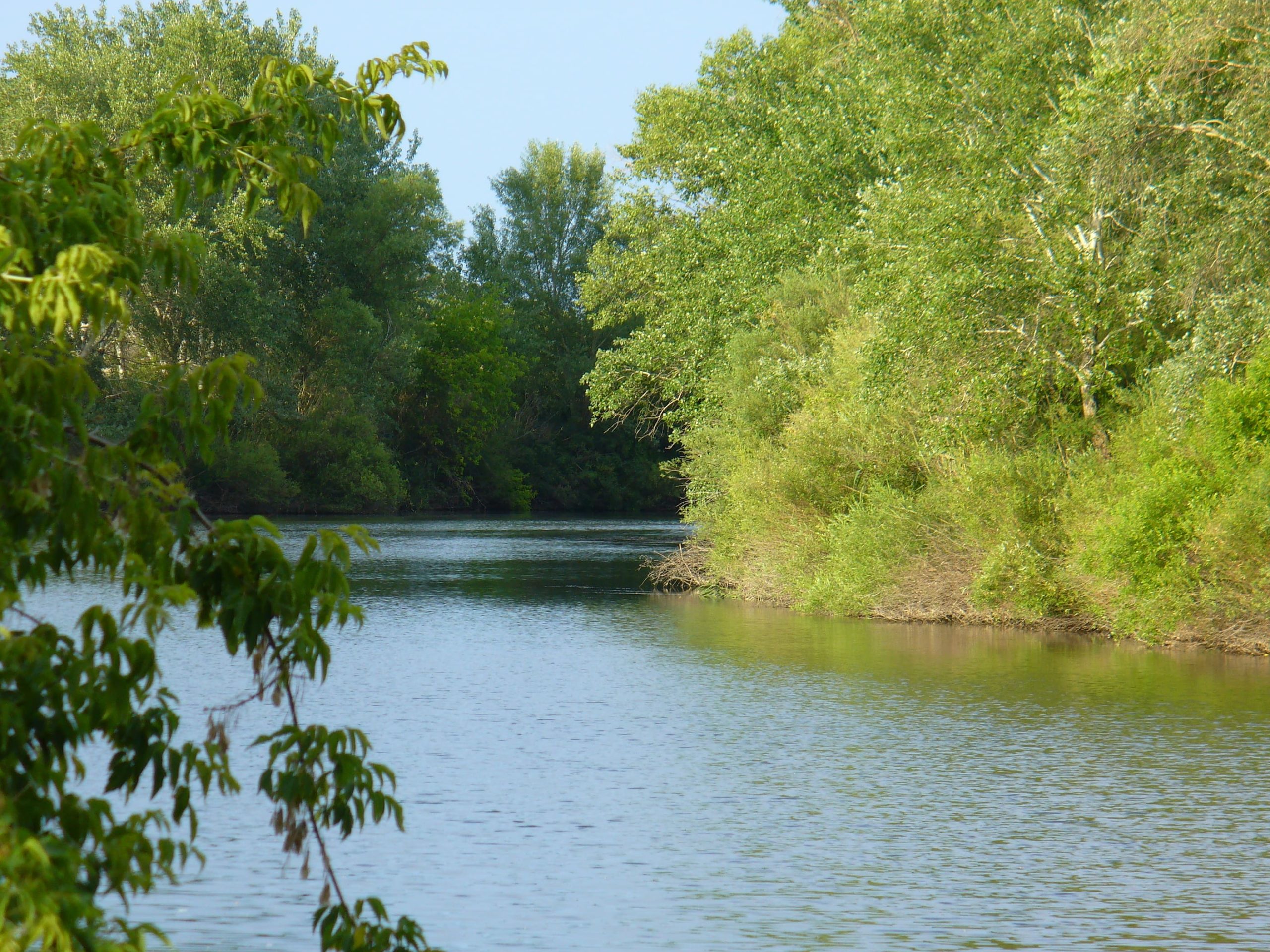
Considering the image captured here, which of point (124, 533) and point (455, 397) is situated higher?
point (455, 397)

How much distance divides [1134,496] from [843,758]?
844 centimetres

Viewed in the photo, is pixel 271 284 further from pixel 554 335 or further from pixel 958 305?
pixel 958 305

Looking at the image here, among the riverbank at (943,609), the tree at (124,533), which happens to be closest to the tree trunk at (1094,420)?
the riverbank at (943,609)

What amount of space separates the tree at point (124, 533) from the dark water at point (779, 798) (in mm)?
4266

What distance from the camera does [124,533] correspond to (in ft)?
11.9

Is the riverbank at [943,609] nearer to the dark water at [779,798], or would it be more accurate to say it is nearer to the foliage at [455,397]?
the dark water at [779,798]

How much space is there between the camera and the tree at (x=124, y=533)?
3230mm

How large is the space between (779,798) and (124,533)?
813cm

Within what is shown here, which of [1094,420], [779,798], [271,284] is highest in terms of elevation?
[271,284]

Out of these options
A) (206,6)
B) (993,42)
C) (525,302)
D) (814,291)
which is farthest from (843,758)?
(525,302)

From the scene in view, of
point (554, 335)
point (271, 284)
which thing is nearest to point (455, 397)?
point (554, 335)

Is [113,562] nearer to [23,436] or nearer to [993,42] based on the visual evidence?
[23,436]

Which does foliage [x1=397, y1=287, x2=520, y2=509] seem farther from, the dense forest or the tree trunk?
the tree trunk

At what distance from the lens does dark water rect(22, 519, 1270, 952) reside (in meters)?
8.10
